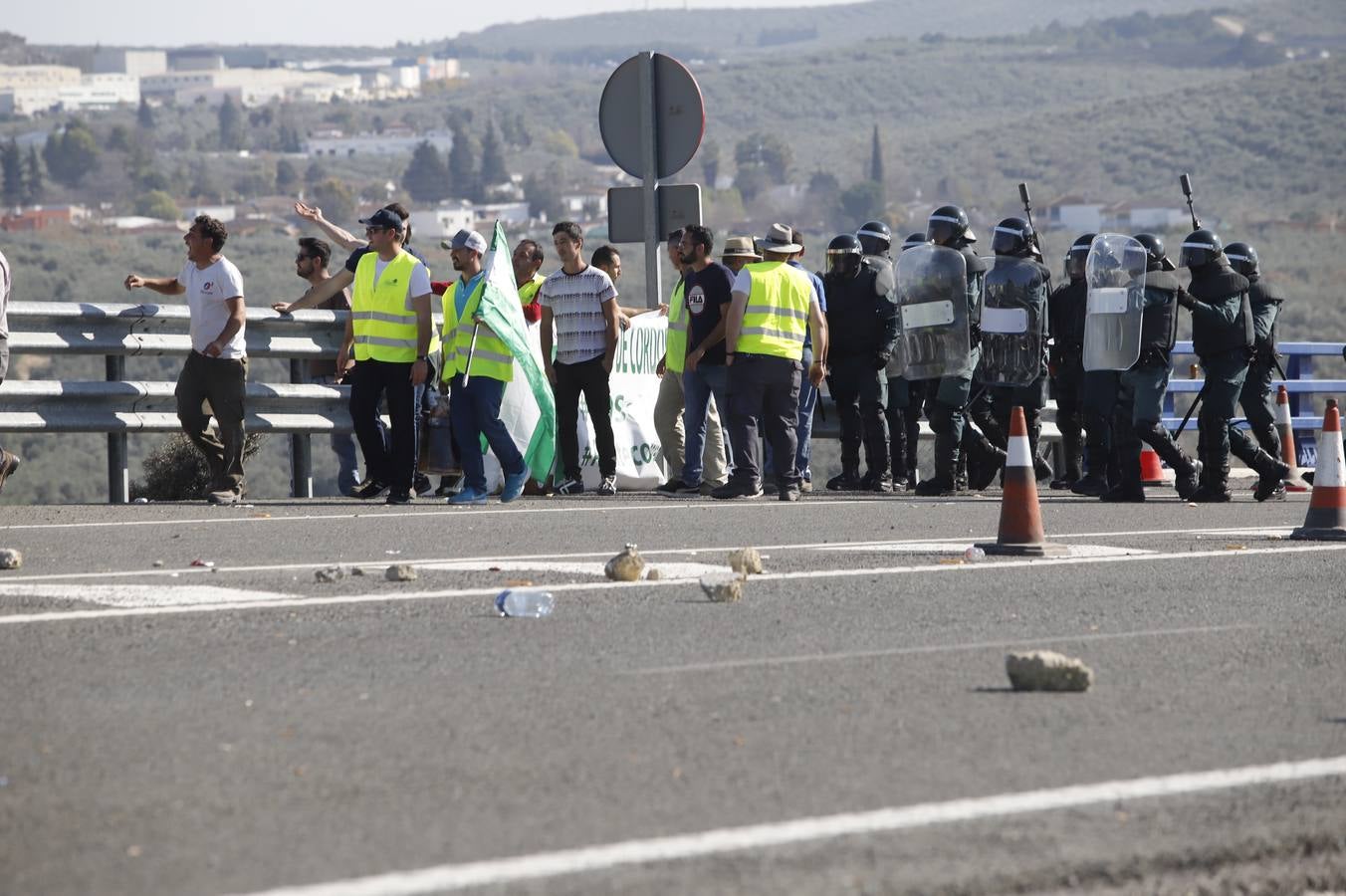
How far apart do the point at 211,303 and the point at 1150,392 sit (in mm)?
6342

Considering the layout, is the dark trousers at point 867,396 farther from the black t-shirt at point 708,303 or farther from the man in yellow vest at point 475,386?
the man in yellow vest at point 475,386

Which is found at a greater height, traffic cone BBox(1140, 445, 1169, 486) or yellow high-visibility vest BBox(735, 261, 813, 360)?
yellow high-visibility vest BBox(735, 261, 813, 360)

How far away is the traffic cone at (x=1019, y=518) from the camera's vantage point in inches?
411

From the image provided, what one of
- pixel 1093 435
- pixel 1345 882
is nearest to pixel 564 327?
pixel 1093 435

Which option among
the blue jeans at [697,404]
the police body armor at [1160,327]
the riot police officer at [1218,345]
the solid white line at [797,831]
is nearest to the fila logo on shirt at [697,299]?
the blue jeans at [697,404]

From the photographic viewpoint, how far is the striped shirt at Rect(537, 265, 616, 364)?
606 inches

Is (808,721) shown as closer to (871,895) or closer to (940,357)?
(871,895)

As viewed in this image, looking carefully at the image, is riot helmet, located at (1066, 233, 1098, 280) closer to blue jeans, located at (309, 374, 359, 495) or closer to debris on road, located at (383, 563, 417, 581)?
blue jeans, located at (309, 374, 359, 495)

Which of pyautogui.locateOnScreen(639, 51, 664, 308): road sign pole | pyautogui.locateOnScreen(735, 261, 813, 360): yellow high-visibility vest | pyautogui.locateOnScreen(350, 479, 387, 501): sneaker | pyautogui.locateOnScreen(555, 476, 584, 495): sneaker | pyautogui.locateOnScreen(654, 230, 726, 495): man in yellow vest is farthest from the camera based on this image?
pyautogui.locateOnScreen(639, 51, 664, 308): road sign pole

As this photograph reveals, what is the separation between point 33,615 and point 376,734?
259 cm

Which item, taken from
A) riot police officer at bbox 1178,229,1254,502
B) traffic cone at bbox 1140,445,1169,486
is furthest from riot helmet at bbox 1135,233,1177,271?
traffic cone at bbox 1140,445,1169,486

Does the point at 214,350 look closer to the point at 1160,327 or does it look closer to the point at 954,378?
the point at 954,378

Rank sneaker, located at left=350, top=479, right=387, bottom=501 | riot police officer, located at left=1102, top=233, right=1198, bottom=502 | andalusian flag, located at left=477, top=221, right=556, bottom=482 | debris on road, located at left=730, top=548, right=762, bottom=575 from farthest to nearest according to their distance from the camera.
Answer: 1. riot police officer, located at left=1102, top=233, right=1198, bottom=502
2. sneaker, located at left=350, top=479, right=387, bottom=501
3. andalusian flag, located at left=477, top=221, right=556, bottom=482
4. debris on road, located at left=730, top=548, right=762, bottom=575

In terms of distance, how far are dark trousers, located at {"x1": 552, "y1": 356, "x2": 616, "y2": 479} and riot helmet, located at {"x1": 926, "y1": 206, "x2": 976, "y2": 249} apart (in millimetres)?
2766
